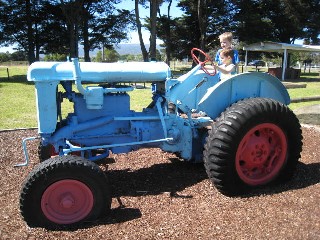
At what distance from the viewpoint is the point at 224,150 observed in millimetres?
3678

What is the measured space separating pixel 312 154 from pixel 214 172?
2.40 meters

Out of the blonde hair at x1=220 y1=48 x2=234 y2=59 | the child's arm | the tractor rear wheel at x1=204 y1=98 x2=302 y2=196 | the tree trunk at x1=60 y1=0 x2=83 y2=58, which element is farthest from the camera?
the tree trunk at x1=60 y1=0 x2=83 y2=58

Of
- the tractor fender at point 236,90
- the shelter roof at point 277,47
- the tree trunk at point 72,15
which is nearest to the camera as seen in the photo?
the tractor fender at point 236,90

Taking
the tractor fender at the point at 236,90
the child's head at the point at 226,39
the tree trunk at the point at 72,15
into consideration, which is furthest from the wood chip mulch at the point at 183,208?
the tree trunk at the point at 72,15

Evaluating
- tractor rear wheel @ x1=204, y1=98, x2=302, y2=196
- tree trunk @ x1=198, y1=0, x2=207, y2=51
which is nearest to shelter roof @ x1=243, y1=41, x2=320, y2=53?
tree trunk @ x1=198, y1=0, x2=207, y2=51

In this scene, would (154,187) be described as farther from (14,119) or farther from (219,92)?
(14,119)

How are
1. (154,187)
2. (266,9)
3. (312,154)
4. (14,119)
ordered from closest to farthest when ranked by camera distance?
(154,187)
(312,154)
(14,119)
(266,9)

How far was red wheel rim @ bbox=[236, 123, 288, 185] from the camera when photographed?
393 cm

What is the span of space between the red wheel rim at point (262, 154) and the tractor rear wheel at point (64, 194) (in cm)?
151

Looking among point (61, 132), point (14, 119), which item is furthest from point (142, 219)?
point (14, 119)

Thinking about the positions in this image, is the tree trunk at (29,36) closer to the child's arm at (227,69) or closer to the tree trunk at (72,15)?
the tree trunk at (72,15)

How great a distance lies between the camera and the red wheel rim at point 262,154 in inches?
155

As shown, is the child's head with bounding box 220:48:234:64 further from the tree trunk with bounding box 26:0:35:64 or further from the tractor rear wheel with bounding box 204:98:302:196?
the tree trunk with bounding box 26:0:35:64

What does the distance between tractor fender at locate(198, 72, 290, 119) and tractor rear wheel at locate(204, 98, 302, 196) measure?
270 millimetres
